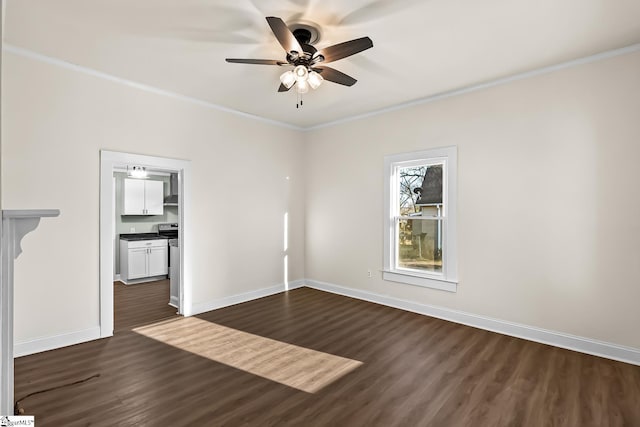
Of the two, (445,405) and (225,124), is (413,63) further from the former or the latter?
(445,405)

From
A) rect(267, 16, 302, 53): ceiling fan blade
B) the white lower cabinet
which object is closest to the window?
rect(267, 16, 302, 53): ceiling fan blade

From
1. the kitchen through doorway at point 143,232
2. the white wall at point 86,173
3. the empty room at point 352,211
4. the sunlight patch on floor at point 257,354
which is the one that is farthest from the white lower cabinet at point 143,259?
the sunlight patch on floor at point 257,354

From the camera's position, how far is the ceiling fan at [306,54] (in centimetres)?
259

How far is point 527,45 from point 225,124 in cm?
382

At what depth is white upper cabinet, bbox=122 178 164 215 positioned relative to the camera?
6957 millimetres

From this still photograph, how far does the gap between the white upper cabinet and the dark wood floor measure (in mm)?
3681

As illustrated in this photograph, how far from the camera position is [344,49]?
2.73 m

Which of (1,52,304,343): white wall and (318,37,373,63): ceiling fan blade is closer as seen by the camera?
(318,37,373,63): ceiling fan blade

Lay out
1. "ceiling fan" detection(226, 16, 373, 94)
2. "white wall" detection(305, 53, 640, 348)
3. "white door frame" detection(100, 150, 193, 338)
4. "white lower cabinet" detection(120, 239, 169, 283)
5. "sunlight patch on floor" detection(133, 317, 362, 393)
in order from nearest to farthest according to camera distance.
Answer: "ceiling fan" detection(226, 16, 373, 94) → "sunlight patch on floor" detection(133, 317, 362, 393) → "white wall" detection(305, 53, 640, 348) → "white door frame" detection(100, 150, 193, 338) → "white lower cabinet" detection(120, 239, 169, 283)

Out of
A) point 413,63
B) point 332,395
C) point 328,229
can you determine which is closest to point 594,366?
point 332,395

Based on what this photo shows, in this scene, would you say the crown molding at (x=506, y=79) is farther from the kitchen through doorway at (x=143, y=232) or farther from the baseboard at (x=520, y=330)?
the kitchen through doorway at (x=143, y=232)

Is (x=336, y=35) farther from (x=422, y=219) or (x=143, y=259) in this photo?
(x=143, y=259)

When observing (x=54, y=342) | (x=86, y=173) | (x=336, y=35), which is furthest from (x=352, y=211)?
(x=54, y=342)

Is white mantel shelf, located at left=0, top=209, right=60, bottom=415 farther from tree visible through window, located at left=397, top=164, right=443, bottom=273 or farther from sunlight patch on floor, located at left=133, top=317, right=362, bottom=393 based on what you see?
tree visible through window, located at left=397, top=164, right=443, bottom=273
